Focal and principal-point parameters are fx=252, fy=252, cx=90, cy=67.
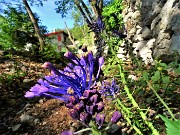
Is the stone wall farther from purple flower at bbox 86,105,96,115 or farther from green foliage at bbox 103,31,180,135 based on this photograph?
purple flower at bbox 86,105,96,115

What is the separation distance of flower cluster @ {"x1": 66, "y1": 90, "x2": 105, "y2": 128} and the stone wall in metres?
3.34

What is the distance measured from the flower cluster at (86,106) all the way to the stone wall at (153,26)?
11.0 ft

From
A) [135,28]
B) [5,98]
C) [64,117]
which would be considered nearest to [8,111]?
[5,98]

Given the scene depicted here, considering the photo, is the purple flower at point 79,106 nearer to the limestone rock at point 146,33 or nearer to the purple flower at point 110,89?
the purple flower at point 110,89

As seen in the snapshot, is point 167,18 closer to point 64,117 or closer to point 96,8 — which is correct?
point 64,117

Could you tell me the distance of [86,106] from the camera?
147 centimetres

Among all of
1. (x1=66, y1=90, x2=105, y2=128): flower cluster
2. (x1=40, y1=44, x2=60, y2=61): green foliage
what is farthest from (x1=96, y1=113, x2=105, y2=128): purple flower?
(x1=40, y1=44, x2=60, y2=61): green foliage

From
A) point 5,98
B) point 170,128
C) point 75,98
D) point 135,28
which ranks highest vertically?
point 135,28

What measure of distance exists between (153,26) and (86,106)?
15.1 ft

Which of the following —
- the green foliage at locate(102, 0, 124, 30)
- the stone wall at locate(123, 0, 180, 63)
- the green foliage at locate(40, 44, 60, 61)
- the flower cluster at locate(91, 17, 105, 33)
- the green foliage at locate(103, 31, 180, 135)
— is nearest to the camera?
the green foliage at locate(103, 31, 180, 135)

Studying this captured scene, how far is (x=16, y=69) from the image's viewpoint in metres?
8.62

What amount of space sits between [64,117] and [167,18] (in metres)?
2.78

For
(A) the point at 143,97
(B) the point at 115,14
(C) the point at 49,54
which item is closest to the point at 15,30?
(C) the point at 49,54

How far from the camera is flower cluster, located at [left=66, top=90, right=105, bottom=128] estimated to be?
1.45 metres
